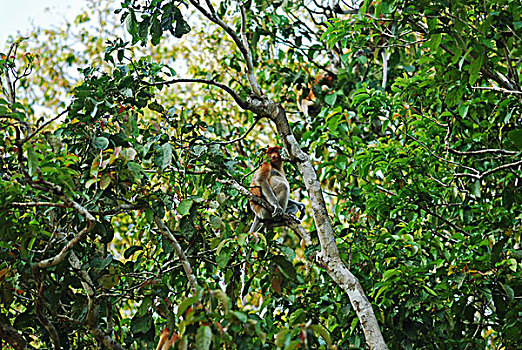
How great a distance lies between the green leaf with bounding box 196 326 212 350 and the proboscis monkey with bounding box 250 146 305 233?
321 centimetres

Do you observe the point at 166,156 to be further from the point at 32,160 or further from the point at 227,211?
the point at 227,211

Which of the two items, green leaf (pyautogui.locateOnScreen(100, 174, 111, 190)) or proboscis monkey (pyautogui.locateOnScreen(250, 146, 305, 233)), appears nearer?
green leaf (pyautogui.locateOnScreen(100, 174, 111, 190))

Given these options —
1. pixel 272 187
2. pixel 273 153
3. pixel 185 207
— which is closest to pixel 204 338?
pixel 185 207

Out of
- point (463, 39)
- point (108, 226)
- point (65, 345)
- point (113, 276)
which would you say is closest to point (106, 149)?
point (108, 226)

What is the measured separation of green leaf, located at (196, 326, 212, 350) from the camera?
2049mm

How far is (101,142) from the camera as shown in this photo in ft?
10.1

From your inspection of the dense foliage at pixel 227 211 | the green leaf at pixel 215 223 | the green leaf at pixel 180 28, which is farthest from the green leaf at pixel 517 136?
the green leaf at pixel 180 28

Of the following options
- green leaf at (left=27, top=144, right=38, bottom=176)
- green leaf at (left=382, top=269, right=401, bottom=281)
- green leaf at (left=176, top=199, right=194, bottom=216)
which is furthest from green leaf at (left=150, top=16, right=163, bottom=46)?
green leaf at (left=382, top=269, right=401, bottom=281)

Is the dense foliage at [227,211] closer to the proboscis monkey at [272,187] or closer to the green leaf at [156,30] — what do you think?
the green leaf at [156,30]

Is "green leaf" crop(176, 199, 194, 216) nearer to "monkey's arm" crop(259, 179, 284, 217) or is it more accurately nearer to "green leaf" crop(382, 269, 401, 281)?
"green leaf" crop(382, 269, 401, 281)

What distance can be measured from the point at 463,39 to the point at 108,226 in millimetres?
2425

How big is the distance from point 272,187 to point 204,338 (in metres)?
3.92

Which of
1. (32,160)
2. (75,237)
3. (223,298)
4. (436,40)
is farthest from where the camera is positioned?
(436,40)

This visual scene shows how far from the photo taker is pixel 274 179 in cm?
598
